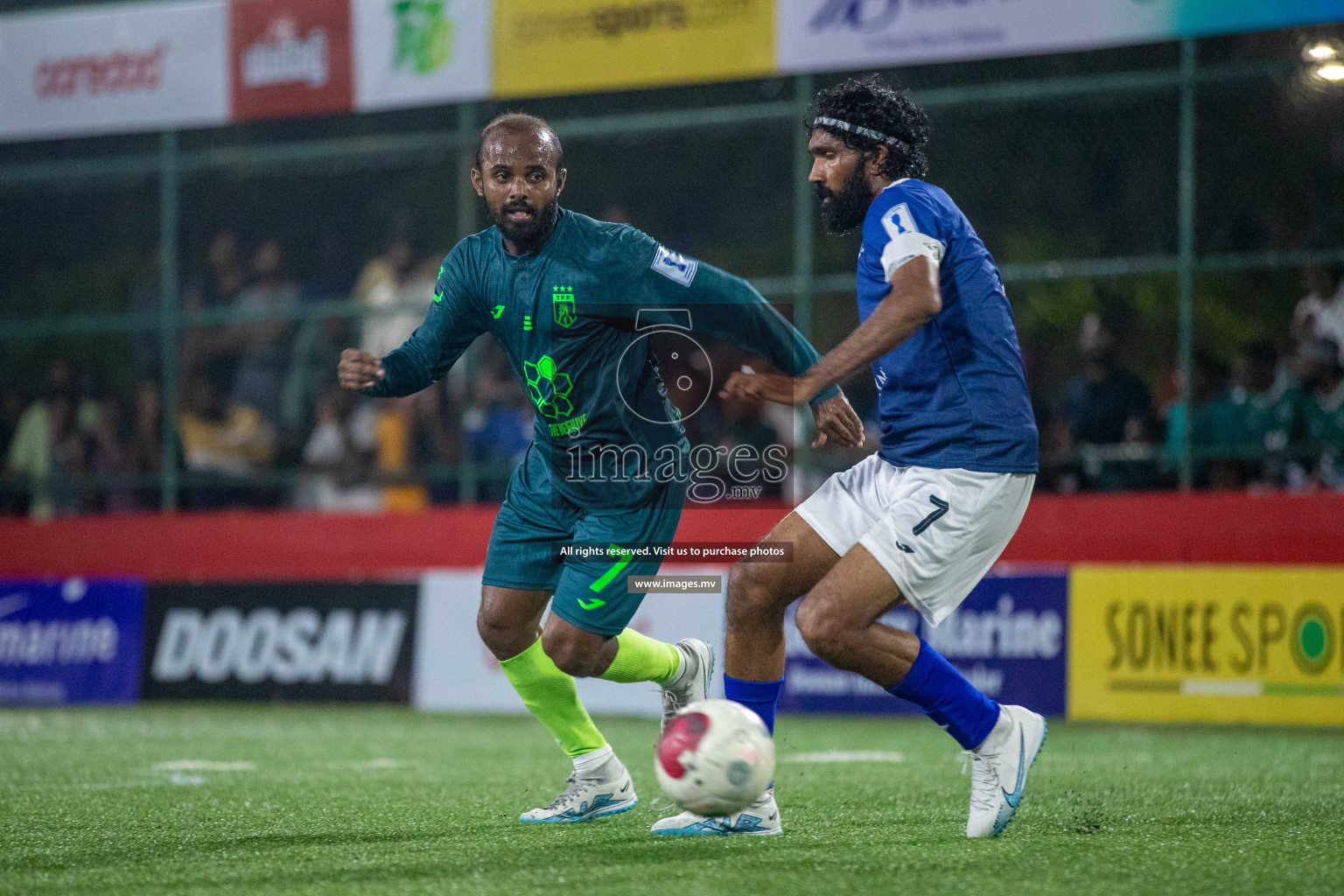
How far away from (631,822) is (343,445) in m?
8.42

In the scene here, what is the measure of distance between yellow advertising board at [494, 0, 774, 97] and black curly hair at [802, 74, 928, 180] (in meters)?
6.69

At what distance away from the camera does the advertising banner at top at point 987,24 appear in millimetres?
10711

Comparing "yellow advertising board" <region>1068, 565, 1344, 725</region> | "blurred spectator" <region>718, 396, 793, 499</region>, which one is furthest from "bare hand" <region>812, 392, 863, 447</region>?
"blurred spectator" <region>718, 396, 793, 499</region>

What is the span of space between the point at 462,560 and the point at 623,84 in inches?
149

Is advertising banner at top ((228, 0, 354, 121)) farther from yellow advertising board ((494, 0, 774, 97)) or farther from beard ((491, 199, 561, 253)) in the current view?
beard ((491, 199, 561, 253))

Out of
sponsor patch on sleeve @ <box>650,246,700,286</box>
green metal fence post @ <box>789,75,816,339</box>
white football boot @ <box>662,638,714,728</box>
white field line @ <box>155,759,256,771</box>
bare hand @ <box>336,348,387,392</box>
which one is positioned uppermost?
green metal fence post @ <box>789,75,816,339</box>

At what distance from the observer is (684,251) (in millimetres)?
14805

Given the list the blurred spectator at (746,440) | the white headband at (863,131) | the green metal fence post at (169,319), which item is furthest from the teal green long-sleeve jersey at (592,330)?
A: the green metal fence post at (169,319)

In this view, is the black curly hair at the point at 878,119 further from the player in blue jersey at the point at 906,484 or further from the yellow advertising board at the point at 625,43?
the yellow advertising board at the point at 625,43

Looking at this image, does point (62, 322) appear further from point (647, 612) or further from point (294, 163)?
point (647, 612)

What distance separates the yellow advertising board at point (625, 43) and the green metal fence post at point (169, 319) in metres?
3.34

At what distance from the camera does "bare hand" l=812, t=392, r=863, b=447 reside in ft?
18.3

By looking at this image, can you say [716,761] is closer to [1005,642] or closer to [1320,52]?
[1005,642]

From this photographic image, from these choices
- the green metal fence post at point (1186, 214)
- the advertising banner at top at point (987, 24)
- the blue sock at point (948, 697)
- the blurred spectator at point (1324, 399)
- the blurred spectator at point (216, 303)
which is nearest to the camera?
the blue sock at point (948, 697)
